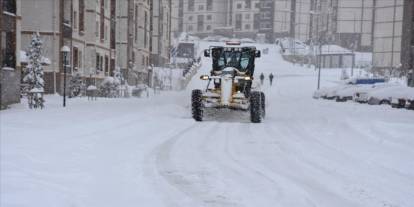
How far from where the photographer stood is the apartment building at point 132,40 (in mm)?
48750

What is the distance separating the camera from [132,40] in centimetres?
5059

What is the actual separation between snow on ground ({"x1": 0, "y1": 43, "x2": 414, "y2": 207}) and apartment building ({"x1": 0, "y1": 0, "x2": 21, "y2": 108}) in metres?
6.65

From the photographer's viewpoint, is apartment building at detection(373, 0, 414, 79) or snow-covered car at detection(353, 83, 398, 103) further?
apartment building at detection(373, 0, 414, 79)

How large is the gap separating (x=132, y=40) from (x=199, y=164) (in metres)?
43.4

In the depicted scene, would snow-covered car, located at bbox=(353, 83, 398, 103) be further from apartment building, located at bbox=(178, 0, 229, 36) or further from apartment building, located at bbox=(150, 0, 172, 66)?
apartment building, located at bbox=(178, 0, 229, 36)

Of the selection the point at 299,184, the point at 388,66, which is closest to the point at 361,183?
the point at 299,184

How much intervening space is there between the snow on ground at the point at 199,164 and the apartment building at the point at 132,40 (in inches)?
1356

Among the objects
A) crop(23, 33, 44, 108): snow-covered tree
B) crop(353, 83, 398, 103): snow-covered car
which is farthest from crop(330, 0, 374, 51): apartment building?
crop(23, 33, 44, 108): snow-covered tree

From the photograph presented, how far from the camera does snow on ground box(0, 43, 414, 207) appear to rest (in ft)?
20.4

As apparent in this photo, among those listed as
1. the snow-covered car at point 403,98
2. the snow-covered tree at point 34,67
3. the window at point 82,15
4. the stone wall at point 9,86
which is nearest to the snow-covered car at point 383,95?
the snow-covered car at point 403,98

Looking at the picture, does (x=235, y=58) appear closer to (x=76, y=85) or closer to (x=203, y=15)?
(x=76, y=85)

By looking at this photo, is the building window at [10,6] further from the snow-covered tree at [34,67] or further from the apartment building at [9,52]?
the snow-covered tree at [34,67]

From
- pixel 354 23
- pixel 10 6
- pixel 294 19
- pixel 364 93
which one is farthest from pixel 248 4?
pixel 10 6

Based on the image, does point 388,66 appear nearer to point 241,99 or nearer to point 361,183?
point 241,99
